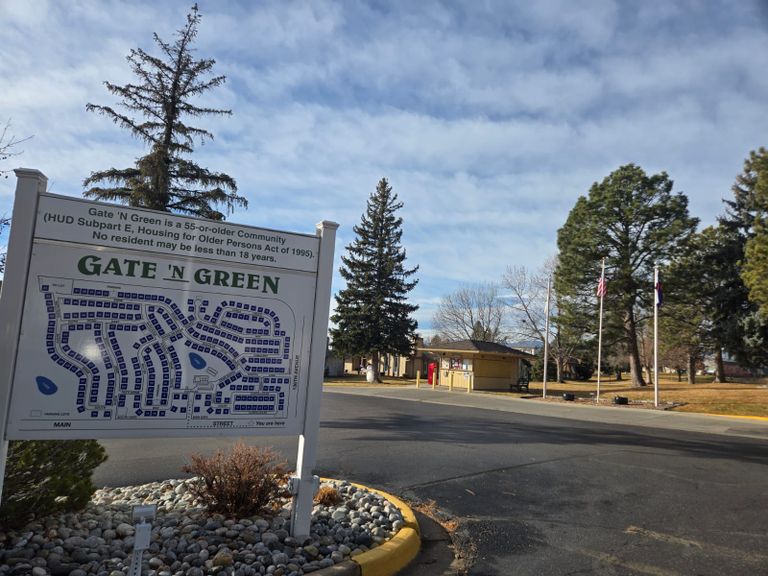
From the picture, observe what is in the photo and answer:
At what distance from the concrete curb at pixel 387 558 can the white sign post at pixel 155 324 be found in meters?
0.67

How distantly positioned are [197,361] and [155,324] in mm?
456

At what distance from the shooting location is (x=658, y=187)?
33.5 metres

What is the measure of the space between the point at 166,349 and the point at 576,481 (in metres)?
6.01

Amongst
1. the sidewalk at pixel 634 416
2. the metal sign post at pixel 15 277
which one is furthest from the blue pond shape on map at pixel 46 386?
the sidewalk at pixel 634 416

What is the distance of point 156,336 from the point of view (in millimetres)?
4297

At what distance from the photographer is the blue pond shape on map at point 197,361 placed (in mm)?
4410

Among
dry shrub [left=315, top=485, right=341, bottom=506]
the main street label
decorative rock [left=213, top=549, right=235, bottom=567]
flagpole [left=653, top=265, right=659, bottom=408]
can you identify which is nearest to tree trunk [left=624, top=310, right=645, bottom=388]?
flagpole [left=653, top=265, right=659, bottom=408]

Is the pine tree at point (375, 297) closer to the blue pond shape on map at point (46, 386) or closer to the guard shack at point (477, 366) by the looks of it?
the guard shack at point (477, 366)

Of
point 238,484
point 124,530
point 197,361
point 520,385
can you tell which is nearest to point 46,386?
point 197,361

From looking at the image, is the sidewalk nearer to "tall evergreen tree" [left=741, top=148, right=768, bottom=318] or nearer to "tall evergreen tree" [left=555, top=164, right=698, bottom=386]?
"tall evergreen tree" [left=741, top=148, right=768, bottom=318]

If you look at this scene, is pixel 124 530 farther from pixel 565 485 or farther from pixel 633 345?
pixel 633 345

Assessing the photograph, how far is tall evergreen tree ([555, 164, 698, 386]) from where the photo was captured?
3259 cm

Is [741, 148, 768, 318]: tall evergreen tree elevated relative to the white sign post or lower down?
elevated

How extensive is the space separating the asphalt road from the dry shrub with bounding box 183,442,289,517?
1942mm
